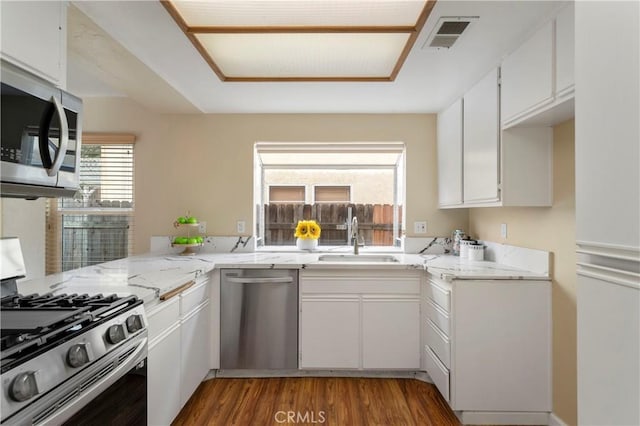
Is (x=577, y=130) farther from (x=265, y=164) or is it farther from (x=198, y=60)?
(x=265, y=164)

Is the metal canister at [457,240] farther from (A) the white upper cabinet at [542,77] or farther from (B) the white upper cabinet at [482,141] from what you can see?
(A) the white upper cabinet at [542,77]

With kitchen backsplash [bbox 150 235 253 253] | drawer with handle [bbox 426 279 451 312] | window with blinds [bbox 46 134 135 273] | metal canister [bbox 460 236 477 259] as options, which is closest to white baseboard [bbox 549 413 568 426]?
drawer with handle [bbox 426 279 451 312]

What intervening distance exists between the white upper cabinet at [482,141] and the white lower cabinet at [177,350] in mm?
2062

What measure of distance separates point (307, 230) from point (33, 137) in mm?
2378

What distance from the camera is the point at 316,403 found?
230 centimetres

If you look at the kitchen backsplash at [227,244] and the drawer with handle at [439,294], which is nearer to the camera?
the drawer with handle at [439,294]

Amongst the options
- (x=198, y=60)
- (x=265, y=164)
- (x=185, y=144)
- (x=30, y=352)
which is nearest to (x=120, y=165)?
(x=185, y=144)

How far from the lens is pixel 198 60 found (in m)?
2.17

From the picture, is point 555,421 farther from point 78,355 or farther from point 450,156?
point 78,355

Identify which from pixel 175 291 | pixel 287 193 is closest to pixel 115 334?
pixel 175 291

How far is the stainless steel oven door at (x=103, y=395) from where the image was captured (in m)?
0.94

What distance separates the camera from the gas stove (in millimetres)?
884

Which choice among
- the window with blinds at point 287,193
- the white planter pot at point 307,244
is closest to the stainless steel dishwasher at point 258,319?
the white planter pot at point 307,244

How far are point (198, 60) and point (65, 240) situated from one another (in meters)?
2.27
